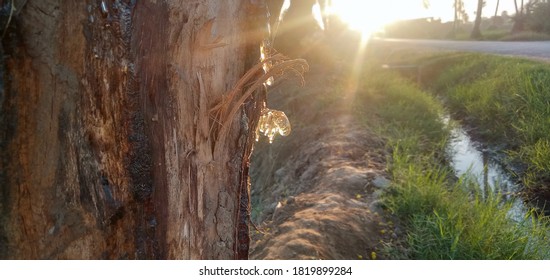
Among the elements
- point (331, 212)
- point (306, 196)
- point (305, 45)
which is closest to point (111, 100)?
point (331, 212)

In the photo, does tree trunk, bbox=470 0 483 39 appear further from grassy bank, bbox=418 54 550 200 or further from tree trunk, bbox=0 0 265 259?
tree trunk, bbox=0 0 265 259

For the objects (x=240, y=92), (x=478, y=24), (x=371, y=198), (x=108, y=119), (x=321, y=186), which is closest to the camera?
(x=108, y=119)

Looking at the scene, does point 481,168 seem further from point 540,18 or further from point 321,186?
point 540,18

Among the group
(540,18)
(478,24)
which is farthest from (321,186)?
(478,24)

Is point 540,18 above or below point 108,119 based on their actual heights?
above

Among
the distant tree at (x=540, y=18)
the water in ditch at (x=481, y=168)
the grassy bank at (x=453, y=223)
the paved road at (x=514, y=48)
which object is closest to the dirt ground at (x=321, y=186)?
the grassy bank at (x=453, y=223)

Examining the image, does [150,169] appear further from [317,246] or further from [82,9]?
[317,246]
